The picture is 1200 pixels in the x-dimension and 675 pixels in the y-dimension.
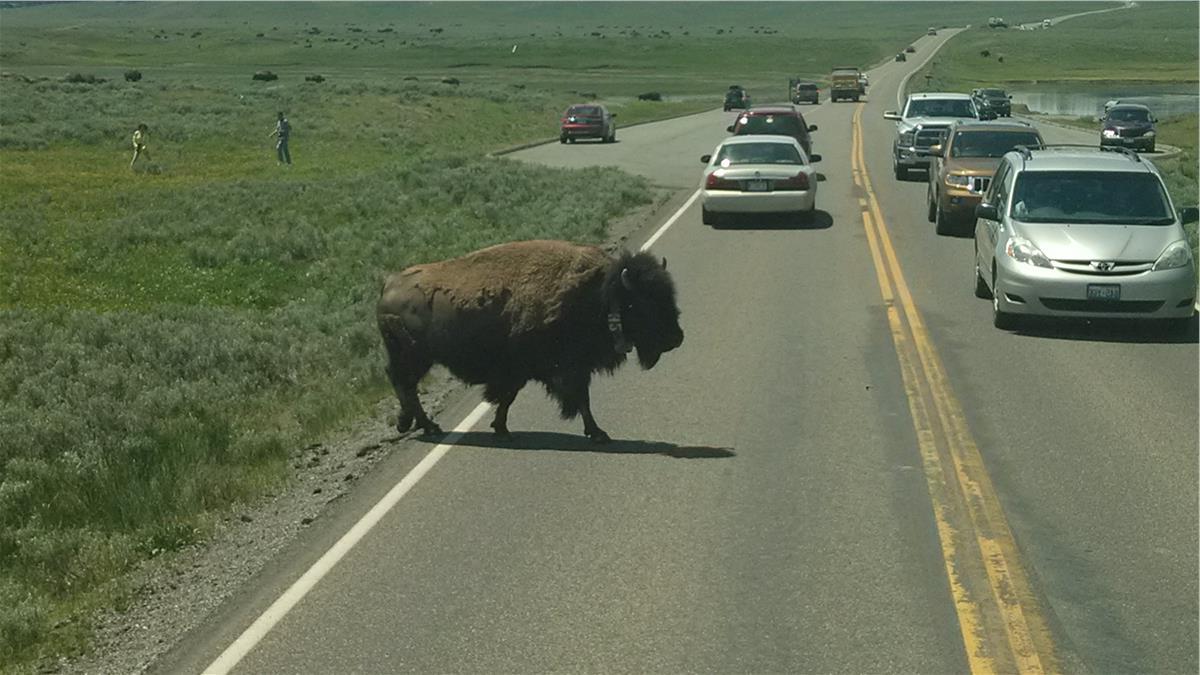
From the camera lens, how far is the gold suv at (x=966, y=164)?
2758cm

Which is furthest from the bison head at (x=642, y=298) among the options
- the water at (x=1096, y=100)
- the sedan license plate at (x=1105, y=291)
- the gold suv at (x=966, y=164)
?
the water at (x=1096, y=100)

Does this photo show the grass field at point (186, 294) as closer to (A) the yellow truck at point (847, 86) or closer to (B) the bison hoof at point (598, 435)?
(B) the bison hoof at point (598, 435)

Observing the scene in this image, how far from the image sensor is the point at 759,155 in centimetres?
2950

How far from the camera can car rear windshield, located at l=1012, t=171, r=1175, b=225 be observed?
18.2m

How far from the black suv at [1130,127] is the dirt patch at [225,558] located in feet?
137

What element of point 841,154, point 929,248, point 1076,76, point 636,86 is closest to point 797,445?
point 929,248

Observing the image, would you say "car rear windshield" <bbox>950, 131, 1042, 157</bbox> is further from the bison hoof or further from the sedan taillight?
the bison hoof

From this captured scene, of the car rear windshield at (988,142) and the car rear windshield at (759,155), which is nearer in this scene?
the car rear windshield at (988,142)

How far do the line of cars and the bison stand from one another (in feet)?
21.4

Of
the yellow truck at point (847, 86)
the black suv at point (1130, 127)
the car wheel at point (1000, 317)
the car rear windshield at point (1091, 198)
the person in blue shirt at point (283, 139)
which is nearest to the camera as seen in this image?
the car wheel at point (1000, 317)

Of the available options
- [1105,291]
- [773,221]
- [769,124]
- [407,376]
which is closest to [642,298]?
[407,376]

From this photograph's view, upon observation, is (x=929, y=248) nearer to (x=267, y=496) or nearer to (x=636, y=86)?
(x=267, y=496)

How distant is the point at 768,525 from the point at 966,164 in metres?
19.4

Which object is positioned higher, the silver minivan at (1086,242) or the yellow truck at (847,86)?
the silver minivan at (1086,242)
